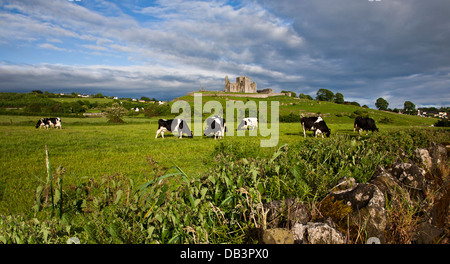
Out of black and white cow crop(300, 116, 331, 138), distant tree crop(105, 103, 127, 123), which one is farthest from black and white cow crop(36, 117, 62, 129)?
black and white cow crop(300, 116, 331, 138)

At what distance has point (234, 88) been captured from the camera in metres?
141

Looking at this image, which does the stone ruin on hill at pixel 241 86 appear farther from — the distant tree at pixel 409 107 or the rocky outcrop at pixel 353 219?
the rocky outcrop at pixel 353 219

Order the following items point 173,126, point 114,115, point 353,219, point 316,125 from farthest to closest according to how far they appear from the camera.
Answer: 1. point 114,115
2. point 173,126
3. point 316,125
4. point 353,219

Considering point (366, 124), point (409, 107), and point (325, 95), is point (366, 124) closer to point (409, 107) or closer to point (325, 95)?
point (409, 107)

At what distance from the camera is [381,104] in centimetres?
9556


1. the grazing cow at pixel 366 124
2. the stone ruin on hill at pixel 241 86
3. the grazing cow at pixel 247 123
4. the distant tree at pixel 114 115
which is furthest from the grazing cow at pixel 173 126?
the stone ruin on hill at pixel 241 86

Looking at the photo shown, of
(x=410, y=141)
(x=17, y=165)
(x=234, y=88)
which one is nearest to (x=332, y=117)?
(x=410, y=141)

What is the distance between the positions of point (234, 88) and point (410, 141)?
138m

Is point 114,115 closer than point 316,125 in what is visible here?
No

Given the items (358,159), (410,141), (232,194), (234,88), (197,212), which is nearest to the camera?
(197,212)

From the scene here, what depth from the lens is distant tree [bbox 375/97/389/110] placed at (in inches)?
3733

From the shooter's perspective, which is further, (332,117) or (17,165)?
(332,117)

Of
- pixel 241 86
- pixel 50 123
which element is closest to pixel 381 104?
pixel 241 86
